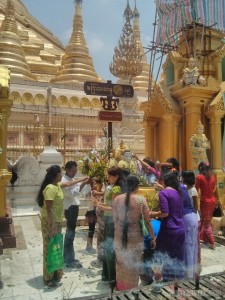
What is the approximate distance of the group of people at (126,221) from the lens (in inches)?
146

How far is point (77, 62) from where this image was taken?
2658cm

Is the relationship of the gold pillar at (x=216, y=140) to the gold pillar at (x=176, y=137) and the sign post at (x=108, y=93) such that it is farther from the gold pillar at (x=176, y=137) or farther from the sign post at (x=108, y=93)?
the sign post at (x=108, y=93)

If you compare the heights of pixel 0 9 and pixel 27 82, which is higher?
pixel 0 9

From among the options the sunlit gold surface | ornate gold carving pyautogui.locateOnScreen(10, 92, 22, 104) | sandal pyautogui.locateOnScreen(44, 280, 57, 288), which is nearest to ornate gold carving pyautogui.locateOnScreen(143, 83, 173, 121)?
sandal pyautogui.locateOnScreen(44, 280, 57, 288)

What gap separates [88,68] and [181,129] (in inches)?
756

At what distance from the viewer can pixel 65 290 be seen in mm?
4250

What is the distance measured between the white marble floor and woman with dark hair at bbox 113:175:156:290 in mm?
566

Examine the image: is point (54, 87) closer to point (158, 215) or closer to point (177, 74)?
point (177, 74)

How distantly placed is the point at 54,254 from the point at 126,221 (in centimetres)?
132

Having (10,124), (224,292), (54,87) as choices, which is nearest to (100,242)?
(224,292)

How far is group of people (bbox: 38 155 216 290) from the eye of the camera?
146 inches

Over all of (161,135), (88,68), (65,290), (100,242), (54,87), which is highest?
(88,68)

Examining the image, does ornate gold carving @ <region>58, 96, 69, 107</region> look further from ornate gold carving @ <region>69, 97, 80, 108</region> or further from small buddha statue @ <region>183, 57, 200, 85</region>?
small buddha statue @ <region>183, 57, 200, 85</region>

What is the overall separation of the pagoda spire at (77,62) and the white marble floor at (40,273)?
20381mm
